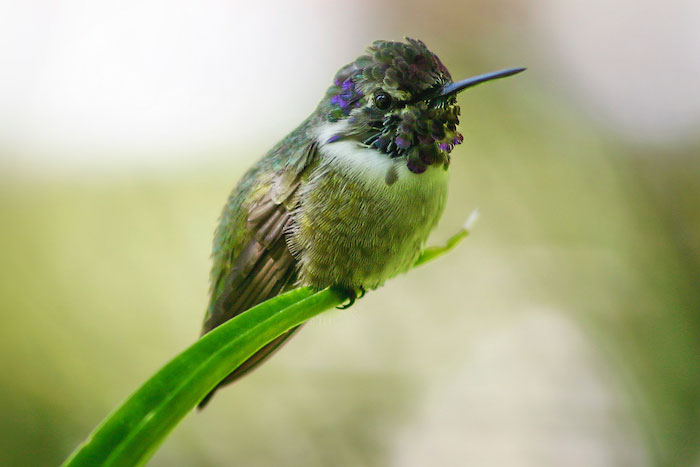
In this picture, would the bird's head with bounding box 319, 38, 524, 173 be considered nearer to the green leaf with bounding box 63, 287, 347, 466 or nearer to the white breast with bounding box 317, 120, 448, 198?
the white breast with bounding box 317, 120, 448, 198

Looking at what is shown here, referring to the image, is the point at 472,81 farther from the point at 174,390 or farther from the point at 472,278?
the point at 472,278

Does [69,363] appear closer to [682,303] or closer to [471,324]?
[471,324]

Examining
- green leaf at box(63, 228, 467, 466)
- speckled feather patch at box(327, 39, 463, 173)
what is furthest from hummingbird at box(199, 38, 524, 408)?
green leaf at box(63, 228, 467, 466)

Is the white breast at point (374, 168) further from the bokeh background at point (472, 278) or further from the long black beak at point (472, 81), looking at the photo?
the bokeh background at point (472, 278)

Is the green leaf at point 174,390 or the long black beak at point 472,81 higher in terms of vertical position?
the long black beak at point 472,81

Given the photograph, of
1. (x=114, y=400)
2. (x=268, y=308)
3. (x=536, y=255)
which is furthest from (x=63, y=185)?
(x=268, y=308)

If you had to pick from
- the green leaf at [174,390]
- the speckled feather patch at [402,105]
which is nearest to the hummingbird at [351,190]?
the speckled feather patch at [402,105]

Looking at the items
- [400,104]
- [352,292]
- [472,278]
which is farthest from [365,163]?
[472,278]

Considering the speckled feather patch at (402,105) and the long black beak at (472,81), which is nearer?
the long black beak at (472,81)
